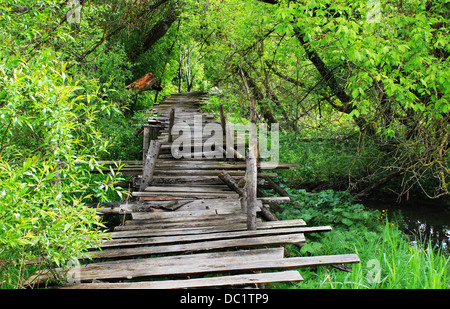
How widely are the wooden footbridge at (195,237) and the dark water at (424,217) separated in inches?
121

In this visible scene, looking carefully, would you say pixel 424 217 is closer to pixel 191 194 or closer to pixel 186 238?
pixel 191 194

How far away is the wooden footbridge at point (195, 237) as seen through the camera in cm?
392

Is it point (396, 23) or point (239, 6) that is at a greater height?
point (239, 6)

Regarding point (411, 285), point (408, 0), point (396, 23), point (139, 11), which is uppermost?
point (139, 11)

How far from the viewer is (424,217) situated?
Result: 8.48 metres

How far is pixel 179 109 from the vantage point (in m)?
15.9

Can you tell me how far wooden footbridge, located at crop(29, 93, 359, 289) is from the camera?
12.9ft

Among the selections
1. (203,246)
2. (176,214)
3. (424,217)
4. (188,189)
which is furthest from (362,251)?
(424,217)

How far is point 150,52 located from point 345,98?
1136cm

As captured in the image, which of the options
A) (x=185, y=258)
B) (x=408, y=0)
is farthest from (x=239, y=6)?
(x=185, y=258)

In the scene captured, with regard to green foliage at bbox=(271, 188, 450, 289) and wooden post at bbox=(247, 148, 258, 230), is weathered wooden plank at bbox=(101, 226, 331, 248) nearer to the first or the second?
wooden post at bbox=(247, 148, 258, 230)

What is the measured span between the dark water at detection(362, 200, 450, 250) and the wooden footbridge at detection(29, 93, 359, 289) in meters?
3.07

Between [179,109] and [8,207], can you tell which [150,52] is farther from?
[8,207]
